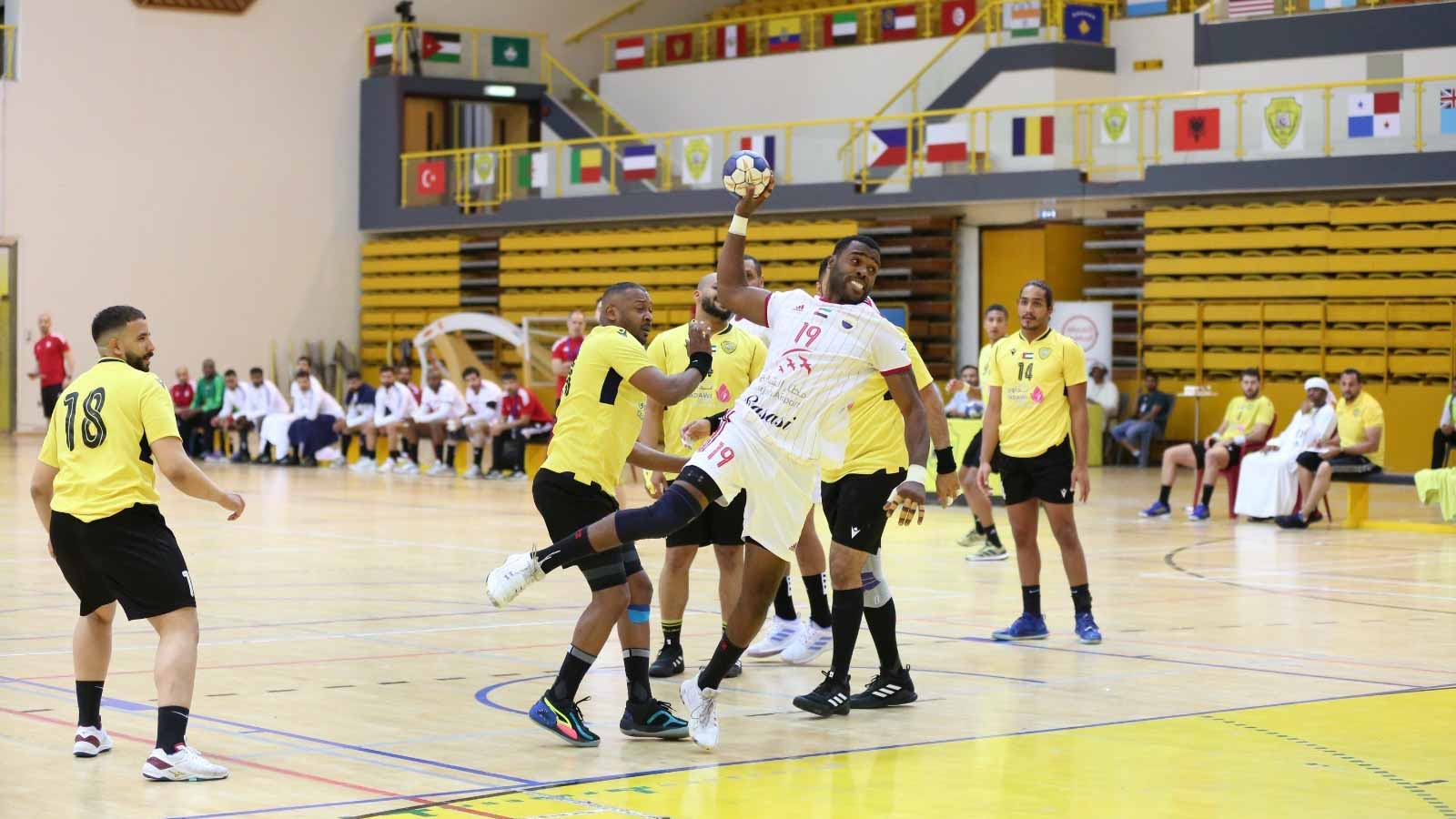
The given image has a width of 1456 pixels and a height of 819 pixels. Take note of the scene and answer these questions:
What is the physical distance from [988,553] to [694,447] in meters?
6.38

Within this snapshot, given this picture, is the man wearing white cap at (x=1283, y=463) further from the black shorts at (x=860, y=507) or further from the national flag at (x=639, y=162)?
the national flag at (x=639, y=162)

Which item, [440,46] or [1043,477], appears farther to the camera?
[440,46]

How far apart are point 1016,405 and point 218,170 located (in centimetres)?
2891

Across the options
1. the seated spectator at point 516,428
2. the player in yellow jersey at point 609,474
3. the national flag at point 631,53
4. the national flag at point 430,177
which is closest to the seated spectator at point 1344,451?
the seated spectator at point 516,428

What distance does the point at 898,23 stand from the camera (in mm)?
33188

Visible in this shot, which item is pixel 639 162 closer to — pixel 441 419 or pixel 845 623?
pixel 441 419

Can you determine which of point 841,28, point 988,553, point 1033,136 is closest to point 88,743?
point 988,553

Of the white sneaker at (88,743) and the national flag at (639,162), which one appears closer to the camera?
the white sneaker at (88,743)

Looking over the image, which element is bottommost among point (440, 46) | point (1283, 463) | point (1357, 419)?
point (1283, 463)

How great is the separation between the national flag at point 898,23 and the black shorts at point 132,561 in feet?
91.3

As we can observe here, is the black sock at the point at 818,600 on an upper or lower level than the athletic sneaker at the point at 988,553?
upper

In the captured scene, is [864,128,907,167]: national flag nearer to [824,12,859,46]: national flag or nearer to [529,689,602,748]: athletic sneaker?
[824,12,859,46]: national flag

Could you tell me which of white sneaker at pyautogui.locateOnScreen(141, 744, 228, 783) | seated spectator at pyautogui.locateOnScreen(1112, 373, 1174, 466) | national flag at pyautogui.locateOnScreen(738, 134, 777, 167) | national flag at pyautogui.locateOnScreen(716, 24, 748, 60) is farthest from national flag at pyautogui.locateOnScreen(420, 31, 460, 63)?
white sneaker at pyautogui.locateOnScreen(141, 744, 228, 783)

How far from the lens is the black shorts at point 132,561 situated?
6.44 meters
